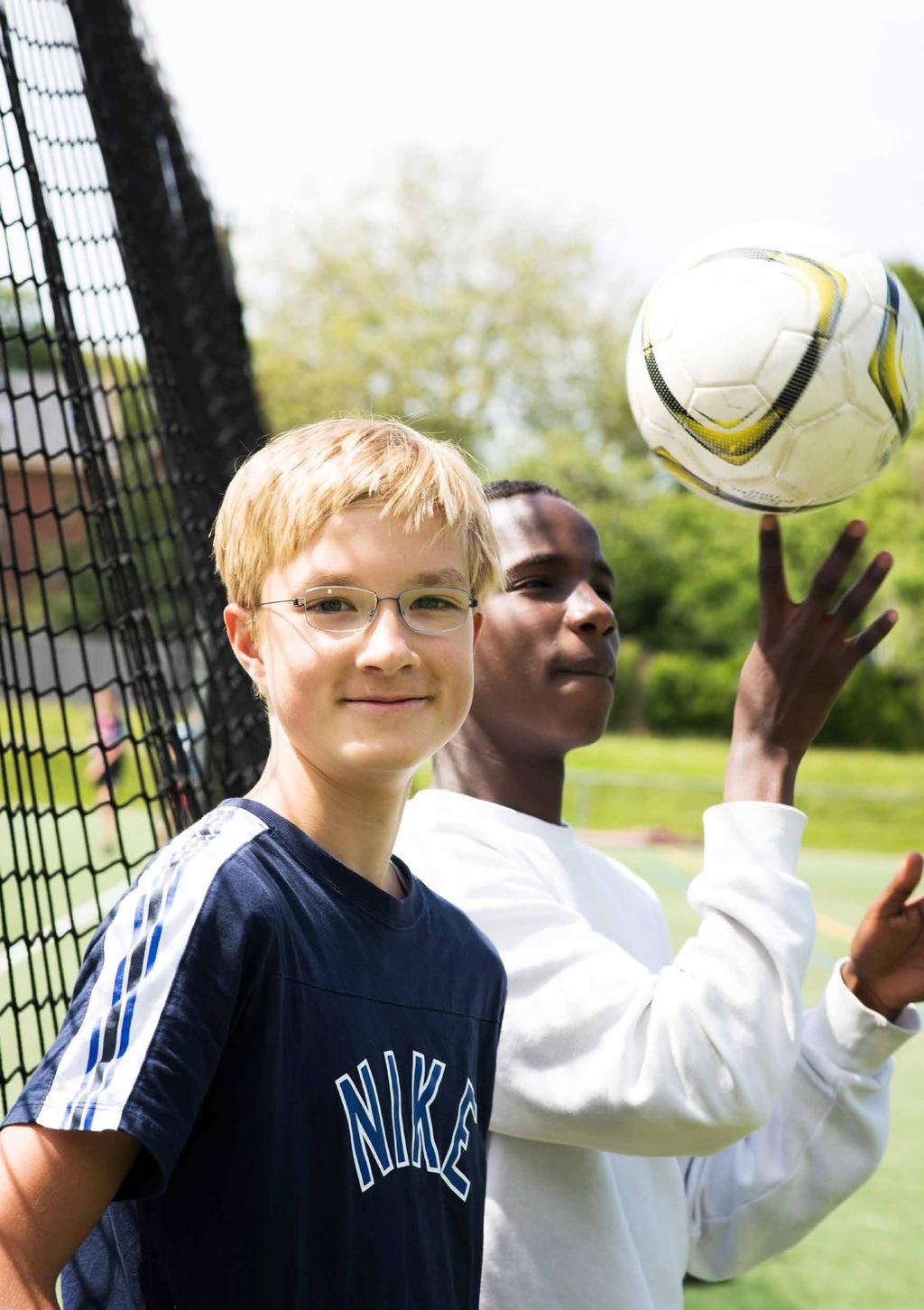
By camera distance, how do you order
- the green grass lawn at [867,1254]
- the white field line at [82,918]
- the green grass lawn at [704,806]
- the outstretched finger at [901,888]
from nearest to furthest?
1. the outstretched finger at [901,888]
2. the green grass lawn at [867,1254]
3. the white field line at [82,918]
4. the green grass lawn at [704,806]

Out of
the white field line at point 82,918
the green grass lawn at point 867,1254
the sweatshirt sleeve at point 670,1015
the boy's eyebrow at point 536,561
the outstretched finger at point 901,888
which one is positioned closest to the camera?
the sweatshirt sleeve at point 670,1015

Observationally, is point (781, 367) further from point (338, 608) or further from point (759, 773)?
point (338, 608)

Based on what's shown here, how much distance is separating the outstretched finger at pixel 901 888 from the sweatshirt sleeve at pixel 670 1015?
288mm

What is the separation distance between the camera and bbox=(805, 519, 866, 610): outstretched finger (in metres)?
1.73

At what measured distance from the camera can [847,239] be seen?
222 centimetres

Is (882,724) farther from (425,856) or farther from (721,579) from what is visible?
(425,856)

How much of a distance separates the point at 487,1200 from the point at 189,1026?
681mm

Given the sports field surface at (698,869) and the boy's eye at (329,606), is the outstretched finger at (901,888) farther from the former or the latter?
the sports field surface at (698,869)

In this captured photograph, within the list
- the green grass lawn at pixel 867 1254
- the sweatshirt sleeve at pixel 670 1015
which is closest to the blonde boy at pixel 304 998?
the sweatshirt sleeve at pixel 670 1015

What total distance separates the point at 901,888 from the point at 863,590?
16.8 inches

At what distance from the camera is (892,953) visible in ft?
6.27

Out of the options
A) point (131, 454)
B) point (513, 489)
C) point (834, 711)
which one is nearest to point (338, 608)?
point (513, 489)

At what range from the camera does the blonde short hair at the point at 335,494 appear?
1.35m

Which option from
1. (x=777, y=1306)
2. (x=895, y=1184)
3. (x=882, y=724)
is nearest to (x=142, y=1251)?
(x=777, y=1306)
